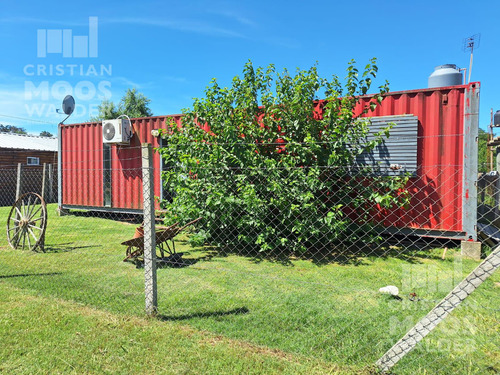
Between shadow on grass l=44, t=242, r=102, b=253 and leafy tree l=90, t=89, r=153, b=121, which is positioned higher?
leafy tree l=90, t=89, r=153, b=121

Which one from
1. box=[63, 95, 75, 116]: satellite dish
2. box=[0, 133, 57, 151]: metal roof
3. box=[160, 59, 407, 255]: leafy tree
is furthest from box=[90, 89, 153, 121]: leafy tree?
box=[160, 59, 407, 255]: leafy tree

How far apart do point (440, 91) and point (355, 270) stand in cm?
352

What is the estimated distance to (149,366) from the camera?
7.96 ft

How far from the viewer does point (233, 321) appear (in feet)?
10.2

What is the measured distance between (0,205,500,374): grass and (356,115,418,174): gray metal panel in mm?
1799

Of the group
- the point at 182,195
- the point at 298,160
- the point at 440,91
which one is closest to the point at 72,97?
the point at 182,195

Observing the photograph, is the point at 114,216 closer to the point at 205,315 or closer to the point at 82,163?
the point at 82,163

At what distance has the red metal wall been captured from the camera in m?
9.28

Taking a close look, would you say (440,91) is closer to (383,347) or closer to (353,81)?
(353,81)

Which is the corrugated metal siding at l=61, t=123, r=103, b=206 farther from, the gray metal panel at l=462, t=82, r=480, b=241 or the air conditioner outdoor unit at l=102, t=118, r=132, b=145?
the gray metal panel at l=462, t=82, r=480, b=241

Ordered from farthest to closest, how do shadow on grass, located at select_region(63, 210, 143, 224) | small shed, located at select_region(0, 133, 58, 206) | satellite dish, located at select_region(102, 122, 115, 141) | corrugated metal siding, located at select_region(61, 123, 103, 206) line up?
small shed, located at select_region(0, 133, 58, 206), corrugated metal siding, located at select_region(61, 123, 103, 206), shadow on grass, located at select_region(63, 210, 143, 224), satellite dish, located at select_region(102, 122, 115, 141)

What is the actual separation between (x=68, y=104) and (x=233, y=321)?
10.5 meters

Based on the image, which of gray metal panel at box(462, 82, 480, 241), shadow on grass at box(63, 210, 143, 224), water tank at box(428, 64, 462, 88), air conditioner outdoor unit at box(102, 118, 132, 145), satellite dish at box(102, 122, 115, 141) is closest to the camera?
gray metal panel at box(462, 82, 480, 241)

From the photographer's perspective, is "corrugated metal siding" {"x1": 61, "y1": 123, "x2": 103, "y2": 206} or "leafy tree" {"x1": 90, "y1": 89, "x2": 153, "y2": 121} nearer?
"corrugated metal siding" {"x1": 61, "y1": 123, "x2": 103, "y2": 206}
